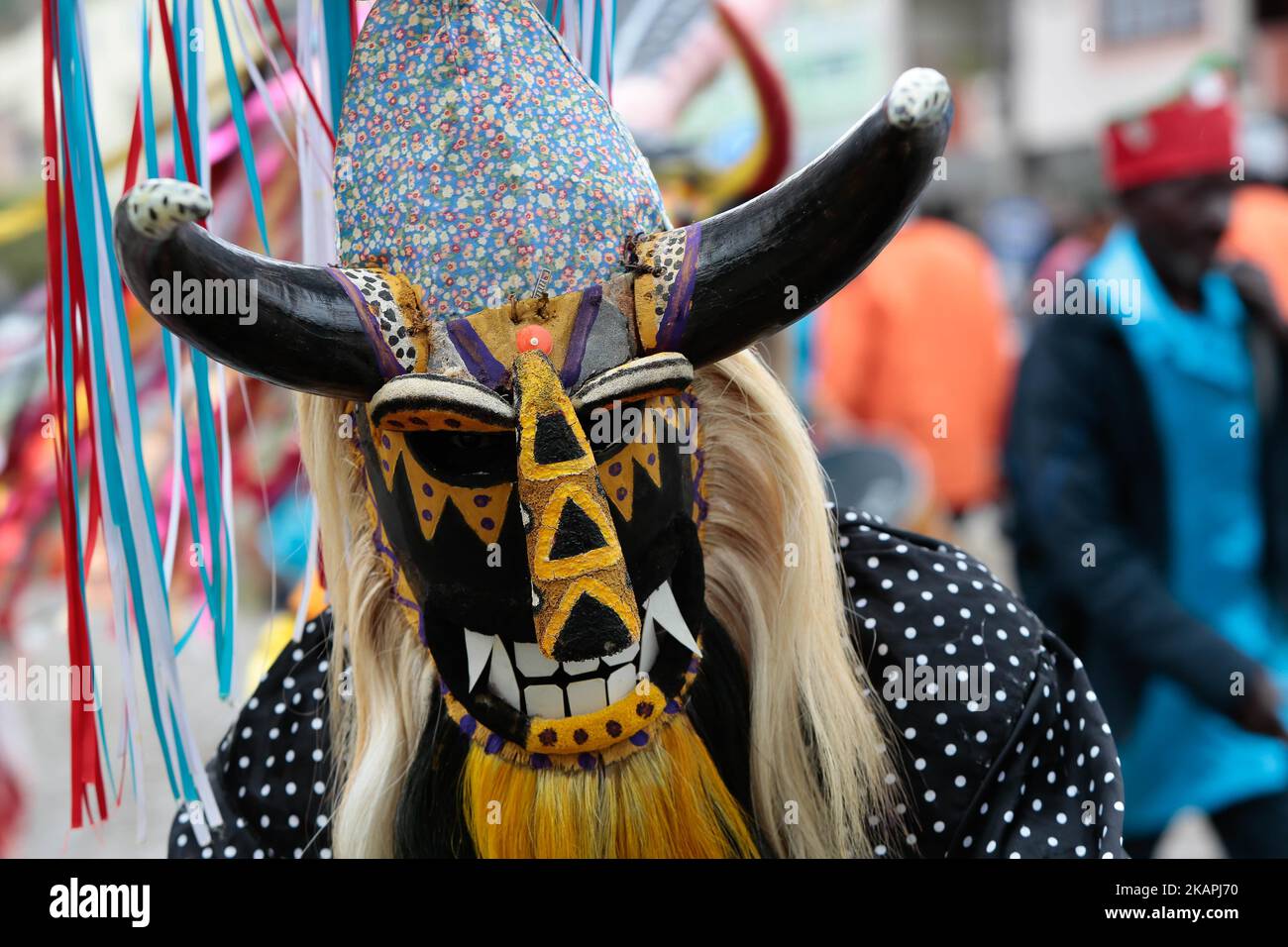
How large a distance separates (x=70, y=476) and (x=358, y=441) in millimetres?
416

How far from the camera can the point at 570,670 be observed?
5.89 ft

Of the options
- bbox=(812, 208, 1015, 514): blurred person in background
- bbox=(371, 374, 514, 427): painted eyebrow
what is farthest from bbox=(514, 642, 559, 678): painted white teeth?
bbox=(812, 208, 1015, 514): blurred person in background

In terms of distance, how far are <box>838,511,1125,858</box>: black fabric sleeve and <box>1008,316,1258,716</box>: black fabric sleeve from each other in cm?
132

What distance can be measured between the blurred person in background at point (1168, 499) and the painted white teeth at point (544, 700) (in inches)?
76.1

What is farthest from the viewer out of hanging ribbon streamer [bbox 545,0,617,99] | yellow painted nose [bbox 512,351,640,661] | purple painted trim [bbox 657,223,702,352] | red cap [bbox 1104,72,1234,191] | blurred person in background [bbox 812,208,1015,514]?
blurred person in background [bbox 812,208,1015,514]

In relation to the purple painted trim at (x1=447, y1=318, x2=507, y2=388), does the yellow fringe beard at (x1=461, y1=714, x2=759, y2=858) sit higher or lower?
lower

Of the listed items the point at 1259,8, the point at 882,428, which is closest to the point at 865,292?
the point at 882,428

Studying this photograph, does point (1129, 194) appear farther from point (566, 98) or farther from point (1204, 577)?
point (566, 98)

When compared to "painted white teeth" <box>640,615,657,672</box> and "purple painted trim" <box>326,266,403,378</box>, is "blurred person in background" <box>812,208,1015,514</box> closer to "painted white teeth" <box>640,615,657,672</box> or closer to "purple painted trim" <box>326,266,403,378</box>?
"painted white teeth" <box>640,615,657,672</box>

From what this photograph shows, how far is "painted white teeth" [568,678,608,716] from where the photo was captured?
180cm

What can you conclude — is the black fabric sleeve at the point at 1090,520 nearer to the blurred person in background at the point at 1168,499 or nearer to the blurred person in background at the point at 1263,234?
the blurred person in background at the point at 1168,499

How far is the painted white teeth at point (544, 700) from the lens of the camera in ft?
5.95

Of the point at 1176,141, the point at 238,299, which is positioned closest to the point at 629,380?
the point at 238,299

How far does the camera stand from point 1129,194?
3920 mm
